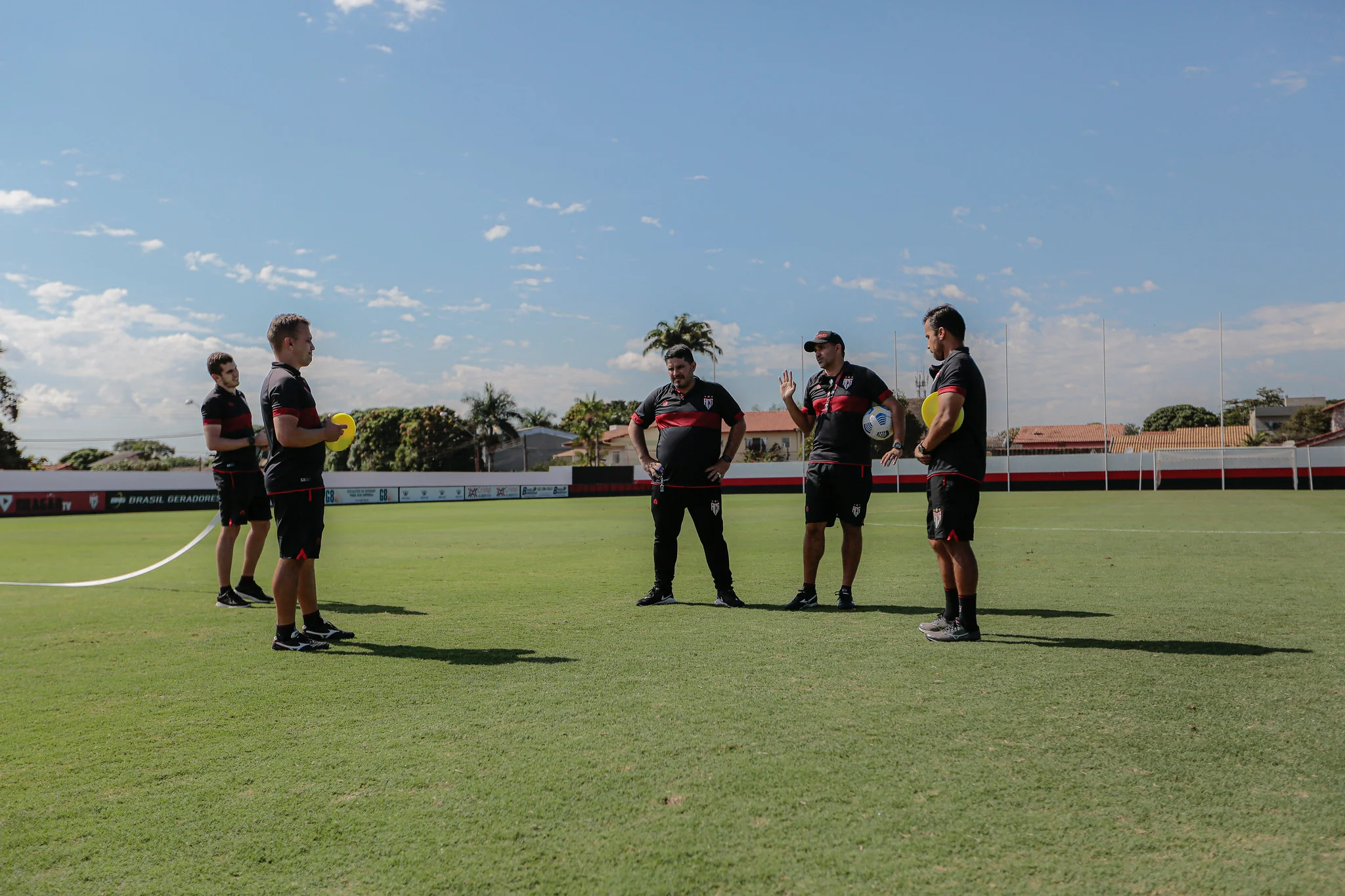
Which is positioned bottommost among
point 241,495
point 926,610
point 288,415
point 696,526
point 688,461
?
point 926,610

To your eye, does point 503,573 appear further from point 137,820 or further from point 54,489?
point 54,489

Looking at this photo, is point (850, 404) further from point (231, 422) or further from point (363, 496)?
point (363, 496)

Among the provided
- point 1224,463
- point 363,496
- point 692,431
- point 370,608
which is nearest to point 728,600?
point 692,431

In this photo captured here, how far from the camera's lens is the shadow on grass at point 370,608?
621 centimetres

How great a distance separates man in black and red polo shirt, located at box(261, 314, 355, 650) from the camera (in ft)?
15.9

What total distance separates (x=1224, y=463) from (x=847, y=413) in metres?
32.8

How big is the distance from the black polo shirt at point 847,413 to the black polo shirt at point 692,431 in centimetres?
77

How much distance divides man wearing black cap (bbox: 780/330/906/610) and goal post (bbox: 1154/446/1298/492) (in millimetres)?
31605

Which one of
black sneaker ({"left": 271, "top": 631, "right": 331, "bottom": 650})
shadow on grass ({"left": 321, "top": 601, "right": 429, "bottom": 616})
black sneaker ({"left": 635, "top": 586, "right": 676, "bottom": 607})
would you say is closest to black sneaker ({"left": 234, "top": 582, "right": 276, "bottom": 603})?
shadow on grass ({"left": 321, "top": 601, "right": 429, "bottom": 616})

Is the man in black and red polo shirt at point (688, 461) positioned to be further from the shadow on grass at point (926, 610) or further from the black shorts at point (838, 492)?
the black shorts at point (838, 492)

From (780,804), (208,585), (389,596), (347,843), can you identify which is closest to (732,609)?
(389,596)

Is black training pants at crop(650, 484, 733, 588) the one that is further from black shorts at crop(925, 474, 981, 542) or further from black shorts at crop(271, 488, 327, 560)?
black shorts at crop(271, 488, 327, 560)

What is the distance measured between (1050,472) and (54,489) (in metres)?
36.3

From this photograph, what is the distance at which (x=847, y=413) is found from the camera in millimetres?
6164
